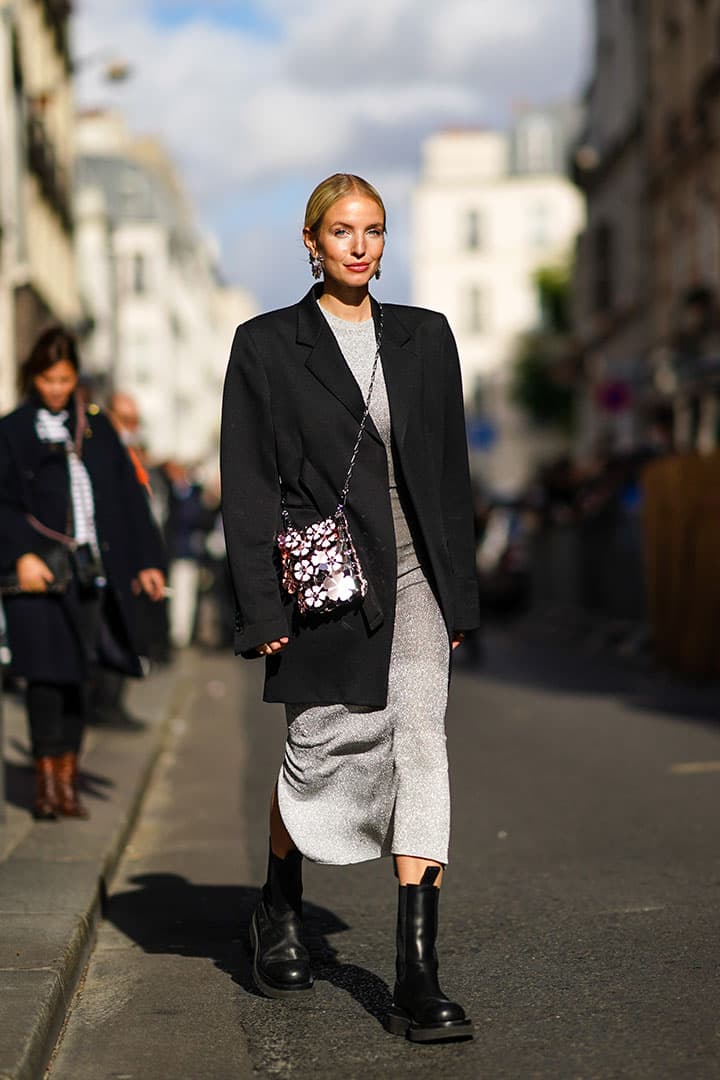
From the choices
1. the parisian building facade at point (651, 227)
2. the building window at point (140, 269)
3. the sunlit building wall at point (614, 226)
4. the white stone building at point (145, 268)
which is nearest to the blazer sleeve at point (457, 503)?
the parisian building facade at point (651, 227)

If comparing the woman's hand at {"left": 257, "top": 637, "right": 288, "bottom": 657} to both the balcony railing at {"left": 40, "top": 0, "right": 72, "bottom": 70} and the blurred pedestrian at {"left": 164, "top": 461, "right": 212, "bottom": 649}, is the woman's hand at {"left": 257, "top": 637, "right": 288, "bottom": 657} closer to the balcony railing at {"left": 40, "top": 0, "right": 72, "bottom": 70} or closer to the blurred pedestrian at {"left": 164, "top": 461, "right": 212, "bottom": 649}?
the blurred pedestrian at {"left": 164, "top": 461, "right": 212, "bottom": 649}

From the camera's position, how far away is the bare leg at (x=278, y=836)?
15.4ft

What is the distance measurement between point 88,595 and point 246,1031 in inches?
121

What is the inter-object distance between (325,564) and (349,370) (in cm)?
47

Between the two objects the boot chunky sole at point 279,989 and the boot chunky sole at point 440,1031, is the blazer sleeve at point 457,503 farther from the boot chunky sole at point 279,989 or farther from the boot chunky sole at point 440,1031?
the boot chunky sole at point 279,989

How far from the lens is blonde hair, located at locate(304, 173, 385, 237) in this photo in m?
4.52

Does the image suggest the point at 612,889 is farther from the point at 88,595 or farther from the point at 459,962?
the point at 88,595

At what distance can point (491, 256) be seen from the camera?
7969 cm

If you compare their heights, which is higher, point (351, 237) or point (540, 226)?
point (540, 226)

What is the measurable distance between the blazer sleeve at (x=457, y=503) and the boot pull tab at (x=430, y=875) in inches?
22.2

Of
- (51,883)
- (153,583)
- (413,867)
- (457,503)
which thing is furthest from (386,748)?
(153,583)

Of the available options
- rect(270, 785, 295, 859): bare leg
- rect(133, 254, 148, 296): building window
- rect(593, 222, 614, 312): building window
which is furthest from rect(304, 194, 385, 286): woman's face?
rect(133, 254, 148, 296): building window

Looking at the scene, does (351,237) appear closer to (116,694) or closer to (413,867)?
(413,867)

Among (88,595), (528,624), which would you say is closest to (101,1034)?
(88,595)
